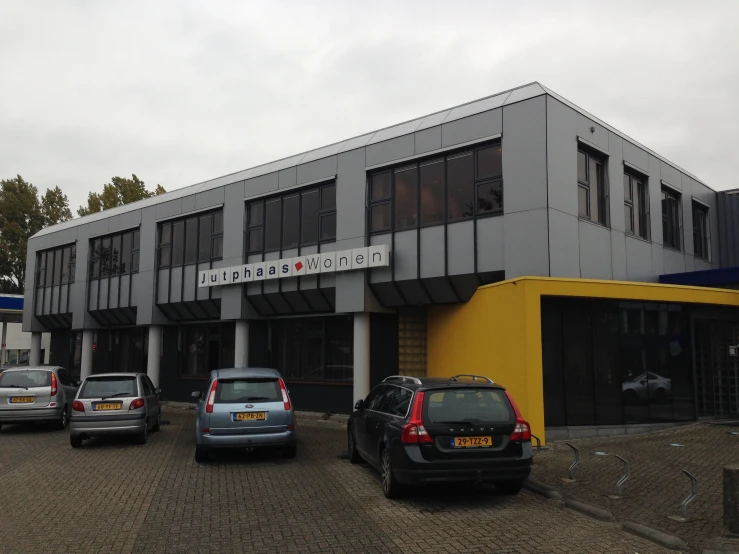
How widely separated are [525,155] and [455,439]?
316 inches

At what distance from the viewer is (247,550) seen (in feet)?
20.0

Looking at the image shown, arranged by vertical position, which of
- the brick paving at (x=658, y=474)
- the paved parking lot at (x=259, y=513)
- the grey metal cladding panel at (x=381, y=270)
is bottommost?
the paved parking lot at (x=259, y=513)

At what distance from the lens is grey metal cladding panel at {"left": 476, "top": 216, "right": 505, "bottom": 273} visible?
14117 millimetres

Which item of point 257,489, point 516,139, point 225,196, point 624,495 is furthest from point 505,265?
point 225,196

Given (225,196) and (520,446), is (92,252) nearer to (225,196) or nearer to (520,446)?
(225,196)

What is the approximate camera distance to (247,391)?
10.8m

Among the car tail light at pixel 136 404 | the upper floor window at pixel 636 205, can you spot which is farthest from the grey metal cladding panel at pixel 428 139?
the car tail light at pixel 136 404

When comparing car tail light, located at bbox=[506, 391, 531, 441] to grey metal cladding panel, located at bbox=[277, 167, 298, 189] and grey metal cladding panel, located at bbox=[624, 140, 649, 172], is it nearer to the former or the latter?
grey metal cladding panel, located at bbox=[624, 140, 649, 172]

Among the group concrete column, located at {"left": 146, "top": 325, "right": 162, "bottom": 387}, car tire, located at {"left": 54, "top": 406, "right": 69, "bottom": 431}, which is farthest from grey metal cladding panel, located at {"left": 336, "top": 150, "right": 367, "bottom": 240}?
concrete column, located at {"left": 146, "top": 325, "right": 162, "bottom": 387}

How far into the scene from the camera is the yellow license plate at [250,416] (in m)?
10.5

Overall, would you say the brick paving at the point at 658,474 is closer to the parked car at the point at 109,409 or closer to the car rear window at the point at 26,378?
the parked car at the point at 109,409

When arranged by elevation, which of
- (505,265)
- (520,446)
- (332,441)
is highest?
(505,265)

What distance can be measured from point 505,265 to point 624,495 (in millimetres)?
6548

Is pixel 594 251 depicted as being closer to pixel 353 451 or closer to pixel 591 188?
pixel 591 188
